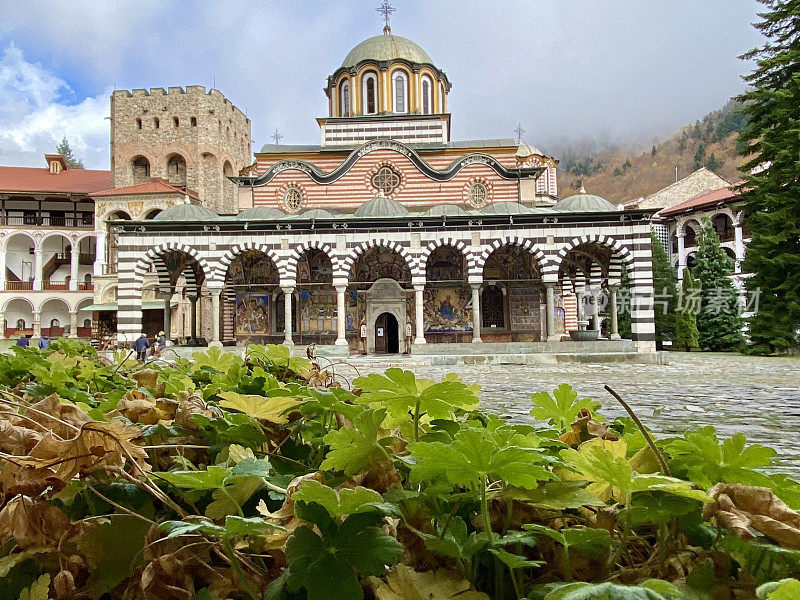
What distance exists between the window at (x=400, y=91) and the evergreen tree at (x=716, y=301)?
15.8m

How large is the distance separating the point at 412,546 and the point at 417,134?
2688cm

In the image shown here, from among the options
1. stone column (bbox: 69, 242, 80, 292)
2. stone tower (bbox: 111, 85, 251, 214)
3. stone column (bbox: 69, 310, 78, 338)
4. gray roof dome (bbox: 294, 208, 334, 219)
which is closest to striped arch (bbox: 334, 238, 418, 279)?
gray roof dome (bbox: 294, 208, 334, 219)

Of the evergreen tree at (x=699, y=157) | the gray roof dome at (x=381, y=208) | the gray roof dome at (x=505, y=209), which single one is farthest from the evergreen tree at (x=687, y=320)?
the evergreen tree at (x=699, y=157)

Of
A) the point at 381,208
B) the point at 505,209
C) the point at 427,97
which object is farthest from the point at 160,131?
the point at 505,209

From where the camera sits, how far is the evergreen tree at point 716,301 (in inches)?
1065

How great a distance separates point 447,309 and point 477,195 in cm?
487

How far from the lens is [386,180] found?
78.3 feet

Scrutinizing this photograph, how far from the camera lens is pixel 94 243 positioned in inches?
1506

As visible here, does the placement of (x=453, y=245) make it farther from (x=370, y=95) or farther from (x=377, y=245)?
(x=370, y=95)

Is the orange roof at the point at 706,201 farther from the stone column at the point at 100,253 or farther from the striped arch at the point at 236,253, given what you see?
the stone column at the point at 100,253

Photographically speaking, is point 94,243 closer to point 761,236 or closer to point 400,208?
point 400,208

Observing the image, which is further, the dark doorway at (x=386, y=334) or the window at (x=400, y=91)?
the window at (x=400, y=91)

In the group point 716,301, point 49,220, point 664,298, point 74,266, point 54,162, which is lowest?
point 716,301

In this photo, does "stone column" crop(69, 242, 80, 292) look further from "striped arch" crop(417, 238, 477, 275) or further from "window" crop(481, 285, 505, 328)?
"window" crop(481, 285, 505, 328)
